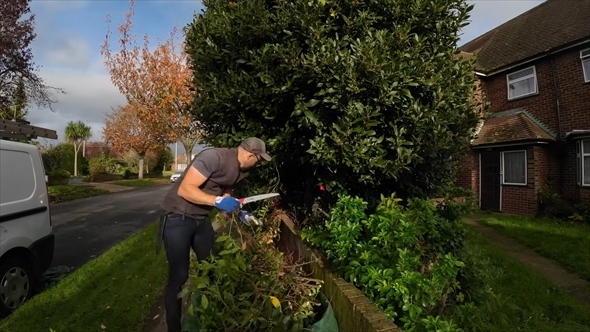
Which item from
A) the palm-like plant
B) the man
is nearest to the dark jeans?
the man

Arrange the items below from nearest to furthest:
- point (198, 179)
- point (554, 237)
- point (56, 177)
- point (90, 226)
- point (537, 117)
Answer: point (198, 179) → point (554, 237) → point (90, 226) → point (537, 117) → point (56, 177)

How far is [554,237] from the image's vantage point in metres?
8.18

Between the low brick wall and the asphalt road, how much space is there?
529 centimetres

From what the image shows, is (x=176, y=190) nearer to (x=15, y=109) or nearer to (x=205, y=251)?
(x=205, y=251)

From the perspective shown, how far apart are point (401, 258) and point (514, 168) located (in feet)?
40.2

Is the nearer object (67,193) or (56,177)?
(67,193)

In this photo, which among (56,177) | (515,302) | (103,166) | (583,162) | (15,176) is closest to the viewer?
(515,302)

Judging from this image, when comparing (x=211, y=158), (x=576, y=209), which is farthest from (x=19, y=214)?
(x=576, y=209)

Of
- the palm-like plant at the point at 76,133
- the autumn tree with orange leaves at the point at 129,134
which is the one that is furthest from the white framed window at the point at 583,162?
the palm-like plant at the point at 76,133

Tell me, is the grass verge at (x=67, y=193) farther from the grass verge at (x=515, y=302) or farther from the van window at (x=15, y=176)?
the grass verge at (x=515, y=302)

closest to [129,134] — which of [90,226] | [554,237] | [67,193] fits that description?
[67,193]

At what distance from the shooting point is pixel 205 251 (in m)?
3.23

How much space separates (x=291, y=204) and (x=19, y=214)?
339cm

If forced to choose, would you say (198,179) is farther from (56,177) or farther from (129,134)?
(129,134)
